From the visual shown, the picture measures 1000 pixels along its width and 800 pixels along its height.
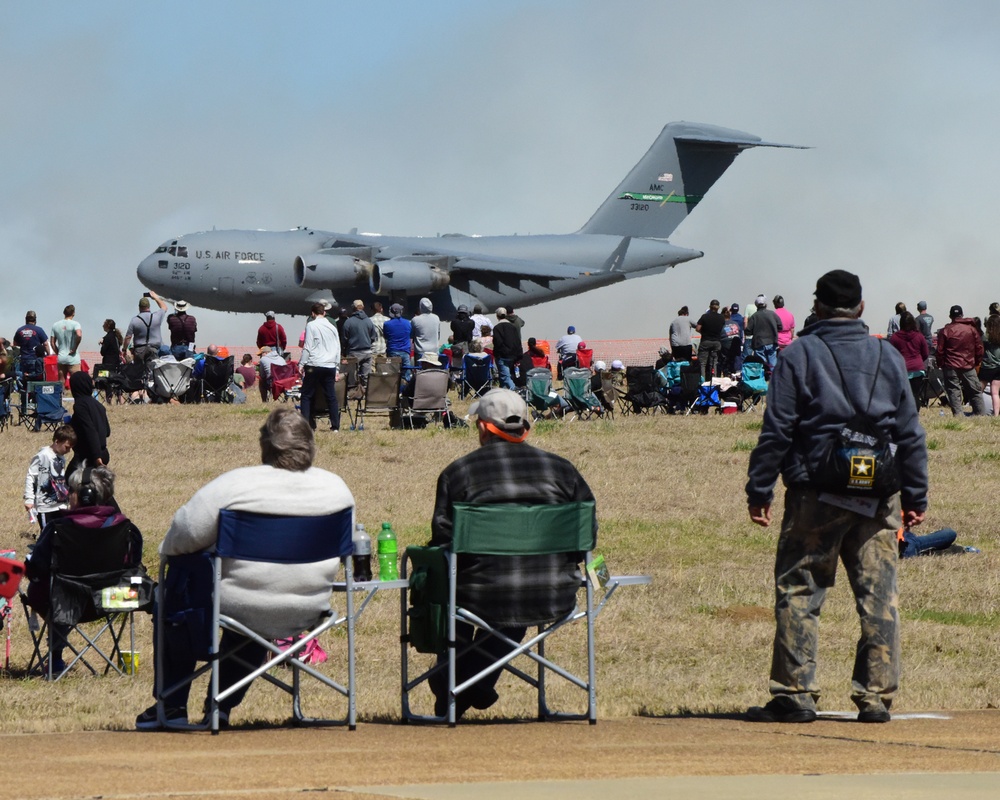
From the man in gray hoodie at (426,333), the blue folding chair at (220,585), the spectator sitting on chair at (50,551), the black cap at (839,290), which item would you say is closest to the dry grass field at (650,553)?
the spectator sitting on chair at (50,551)

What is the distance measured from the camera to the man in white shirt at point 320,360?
67.2ft

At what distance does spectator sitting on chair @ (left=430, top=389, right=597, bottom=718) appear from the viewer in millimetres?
6656

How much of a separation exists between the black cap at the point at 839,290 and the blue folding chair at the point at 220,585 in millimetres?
2156

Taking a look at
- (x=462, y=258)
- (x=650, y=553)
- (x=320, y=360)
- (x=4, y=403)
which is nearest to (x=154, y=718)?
(x=650, y=553)

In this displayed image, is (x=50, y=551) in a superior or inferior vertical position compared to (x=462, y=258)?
inferior

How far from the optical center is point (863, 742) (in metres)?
6.15

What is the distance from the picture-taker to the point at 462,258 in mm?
42594

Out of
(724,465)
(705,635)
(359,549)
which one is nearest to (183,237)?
(724,465)

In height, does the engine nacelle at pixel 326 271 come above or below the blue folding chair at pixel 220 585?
above

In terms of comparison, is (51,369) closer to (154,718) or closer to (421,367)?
(421,367)

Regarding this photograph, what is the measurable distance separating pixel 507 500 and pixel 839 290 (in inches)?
64.1

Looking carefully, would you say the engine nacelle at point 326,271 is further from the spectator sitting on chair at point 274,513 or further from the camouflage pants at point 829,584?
the camouflage pants at point 829,584

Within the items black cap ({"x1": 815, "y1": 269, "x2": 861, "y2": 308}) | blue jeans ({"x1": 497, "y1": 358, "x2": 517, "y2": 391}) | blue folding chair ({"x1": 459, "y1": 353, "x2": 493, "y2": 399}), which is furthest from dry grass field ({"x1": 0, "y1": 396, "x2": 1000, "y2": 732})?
blue jeans ({"x1": 497, "y1": 358, "x2": 517, "y2": 391})

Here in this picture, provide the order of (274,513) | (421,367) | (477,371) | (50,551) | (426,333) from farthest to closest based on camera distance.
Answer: (426,333) → (477,371) → (421,367) → (50,551) → (274,513)
